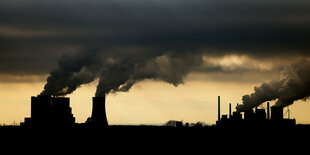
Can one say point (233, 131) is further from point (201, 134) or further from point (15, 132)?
point (15, 132)

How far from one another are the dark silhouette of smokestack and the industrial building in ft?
82.4

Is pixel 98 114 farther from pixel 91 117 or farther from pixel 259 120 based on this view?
pixel 259 120

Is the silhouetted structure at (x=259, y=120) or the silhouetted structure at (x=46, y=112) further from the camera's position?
the silhouetted structure at (x=259, y=120)

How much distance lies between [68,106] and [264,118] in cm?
3184

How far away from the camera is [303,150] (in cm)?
8325

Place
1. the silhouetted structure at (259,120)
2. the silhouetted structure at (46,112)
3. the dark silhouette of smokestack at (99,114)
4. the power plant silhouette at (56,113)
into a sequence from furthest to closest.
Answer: the silhouetted structure at (259,120) < the silhouetted structure at (46,112) < the power plant silhouette at (56,113) < the dark silhouette of smokestack at (99,114)

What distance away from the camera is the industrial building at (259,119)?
351 ft

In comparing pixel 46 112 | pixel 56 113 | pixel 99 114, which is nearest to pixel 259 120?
pixel 99 114

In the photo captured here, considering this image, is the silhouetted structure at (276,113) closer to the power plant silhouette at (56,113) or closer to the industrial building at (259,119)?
the industrial building at (259,119)

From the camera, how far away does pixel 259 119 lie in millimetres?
110438

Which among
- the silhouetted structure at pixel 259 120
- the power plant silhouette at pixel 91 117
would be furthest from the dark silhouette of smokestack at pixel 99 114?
the silhouetted structure at pixel 259 120

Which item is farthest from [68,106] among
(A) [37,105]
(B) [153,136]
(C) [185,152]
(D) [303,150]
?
(D) [303,150]

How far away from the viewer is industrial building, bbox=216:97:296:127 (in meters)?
107

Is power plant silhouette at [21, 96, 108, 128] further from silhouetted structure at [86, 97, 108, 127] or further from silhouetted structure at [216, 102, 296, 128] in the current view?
silhouetted structure at [216, 102, 296, 128]
